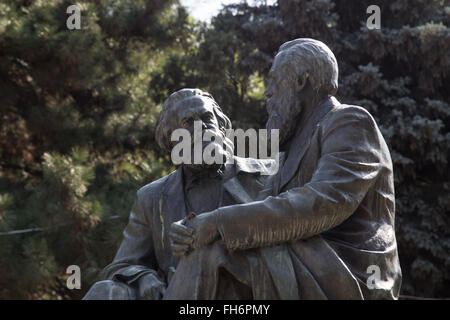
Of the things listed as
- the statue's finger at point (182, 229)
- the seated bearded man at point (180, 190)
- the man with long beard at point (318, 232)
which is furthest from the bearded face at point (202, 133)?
the statue's finger at point (182, 229)

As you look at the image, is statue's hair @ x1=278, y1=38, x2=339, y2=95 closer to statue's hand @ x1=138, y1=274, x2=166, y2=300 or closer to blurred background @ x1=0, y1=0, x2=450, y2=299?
statue's hand @ x1=138, y1=274, x2=166, y2=300

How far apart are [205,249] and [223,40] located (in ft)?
27.3

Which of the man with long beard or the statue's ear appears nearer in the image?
the man with long beard

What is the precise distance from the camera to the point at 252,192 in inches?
171

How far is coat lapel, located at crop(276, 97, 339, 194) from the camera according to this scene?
13.1 feet

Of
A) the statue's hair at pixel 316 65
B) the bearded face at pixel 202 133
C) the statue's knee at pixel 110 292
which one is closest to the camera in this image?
the statue's knee at pixel 110 292

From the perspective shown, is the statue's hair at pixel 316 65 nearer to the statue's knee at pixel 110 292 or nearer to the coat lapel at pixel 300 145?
the coat lapel at pixel 300 145

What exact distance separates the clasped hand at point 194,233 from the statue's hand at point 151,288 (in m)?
0.28

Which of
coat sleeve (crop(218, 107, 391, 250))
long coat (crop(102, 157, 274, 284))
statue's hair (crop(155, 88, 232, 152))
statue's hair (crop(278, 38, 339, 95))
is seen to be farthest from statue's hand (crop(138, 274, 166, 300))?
statue's hair (crop(278, 38, 339, 95))

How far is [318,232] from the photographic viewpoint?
3.62m

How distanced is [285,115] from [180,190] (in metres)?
0.82

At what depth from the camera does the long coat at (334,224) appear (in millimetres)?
3498

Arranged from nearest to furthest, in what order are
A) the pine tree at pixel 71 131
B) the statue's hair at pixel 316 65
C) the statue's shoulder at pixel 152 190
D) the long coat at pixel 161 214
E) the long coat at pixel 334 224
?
the long coat at pixel 334 224, the statue's hair at pixel 316 65, the long coat at pixel 161 214, the statue's shoulder at pixel 152 190, the pine tree at pixel 71 131

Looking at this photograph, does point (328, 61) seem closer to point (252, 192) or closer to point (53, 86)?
point (252, 192)
